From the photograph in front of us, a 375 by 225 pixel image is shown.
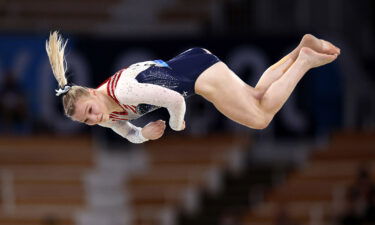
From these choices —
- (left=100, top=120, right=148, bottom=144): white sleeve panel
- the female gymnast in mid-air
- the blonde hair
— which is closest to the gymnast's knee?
the female gymnast in mid-air

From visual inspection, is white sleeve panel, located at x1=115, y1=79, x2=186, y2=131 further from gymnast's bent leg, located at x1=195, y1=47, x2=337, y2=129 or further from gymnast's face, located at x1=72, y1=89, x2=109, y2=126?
gymnast's bent leg, located at x1=195, y1=47, x2=337, y2=129

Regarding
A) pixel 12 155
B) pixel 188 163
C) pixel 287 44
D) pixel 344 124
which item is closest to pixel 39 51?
pixel 12 155

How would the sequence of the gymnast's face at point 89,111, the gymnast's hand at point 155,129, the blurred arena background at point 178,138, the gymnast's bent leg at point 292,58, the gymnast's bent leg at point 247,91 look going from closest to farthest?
1. the gymnast's face at point 89,111
2. the gymnast's hand at point 155,129
3. the gymnast's bent leg at point 247,91
4. the gymnast's bent leg at point 292,58
5. the blurred arena background at point 178,138

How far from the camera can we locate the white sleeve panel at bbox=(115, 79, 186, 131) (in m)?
7.90

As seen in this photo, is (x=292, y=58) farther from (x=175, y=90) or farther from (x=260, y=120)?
(x=175, y=90)

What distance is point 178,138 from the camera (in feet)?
56.1

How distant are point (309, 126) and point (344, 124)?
104 centimetres

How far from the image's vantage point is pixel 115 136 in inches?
687

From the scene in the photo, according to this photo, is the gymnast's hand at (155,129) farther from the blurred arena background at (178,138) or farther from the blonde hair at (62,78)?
the blurred arena background at (178,138)

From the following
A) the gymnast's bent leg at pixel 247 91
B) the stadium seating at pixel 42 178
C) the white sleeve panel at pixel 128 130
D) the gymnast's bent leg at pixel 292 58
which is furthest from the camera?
the stadium seating at pixel 42 178

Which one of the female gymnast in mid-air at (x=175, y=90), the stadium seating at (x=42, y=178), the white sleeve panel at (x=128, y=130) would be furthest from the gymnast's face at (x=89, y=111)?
the stadium seating at (x=42, y=178)

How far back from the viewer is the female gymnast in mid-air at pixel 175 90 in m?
7.91

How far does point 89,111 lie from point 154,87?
570 mm

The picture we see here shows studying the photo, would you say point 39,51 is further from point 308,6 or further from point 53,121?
point 308,6
